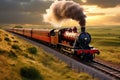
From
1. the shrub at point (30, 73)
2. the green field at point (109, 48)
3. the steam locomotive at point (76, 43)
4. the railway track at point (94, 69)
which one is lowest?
the green field at point (109, 48)

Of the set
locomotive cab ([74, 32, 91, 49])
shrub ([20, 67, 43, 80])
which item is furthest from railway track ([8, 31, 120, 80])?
shrub ([20, 67, 43, 80])

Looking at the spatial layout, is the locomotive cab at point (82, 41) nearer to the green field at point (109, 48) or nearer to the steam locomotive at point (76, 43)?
the steam locomotive at point (76, 43)

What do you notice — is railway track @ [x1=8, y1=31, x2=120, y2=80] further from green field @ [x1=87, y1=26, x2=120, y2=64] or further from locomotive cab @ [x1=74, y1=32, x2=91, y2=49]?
green field @ [x1=87, y1=26, x2=120, y2=64]

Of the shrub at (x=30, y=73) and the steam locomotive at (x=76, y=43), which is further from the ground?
the steam locomotive at (x=76, y=43)

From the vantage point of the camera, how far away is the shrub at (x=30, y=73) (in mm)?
24469

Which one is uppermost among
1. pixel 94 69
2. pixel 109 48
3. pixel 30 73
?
pixel 30 73

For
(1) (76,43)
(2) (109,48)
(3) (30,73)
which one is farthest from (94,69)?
(2) (109,48)

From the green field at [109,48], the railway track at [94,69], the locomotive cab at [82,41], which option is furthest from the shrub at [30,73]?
the green field at [109,48]

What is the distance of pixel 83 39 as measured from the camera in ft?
113

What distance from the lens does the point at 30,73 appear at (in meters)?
24.7

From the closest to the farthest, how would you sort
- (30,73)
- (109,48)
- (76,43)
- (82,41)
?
(30,73), (76,43), (82,41), (109,48)

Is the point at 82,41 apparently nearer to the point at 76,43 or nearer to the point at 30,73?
the point at 76,43

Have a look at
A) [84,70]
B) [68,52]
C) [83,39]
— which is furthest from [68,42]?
[84,70]

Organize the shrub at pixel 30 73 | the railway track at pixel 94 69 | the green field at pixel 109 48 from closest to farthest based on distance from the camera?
1. the shrub at pixel 30 73
2. the railway track at pixel 94 69
3. the green field at pixel 109 48
